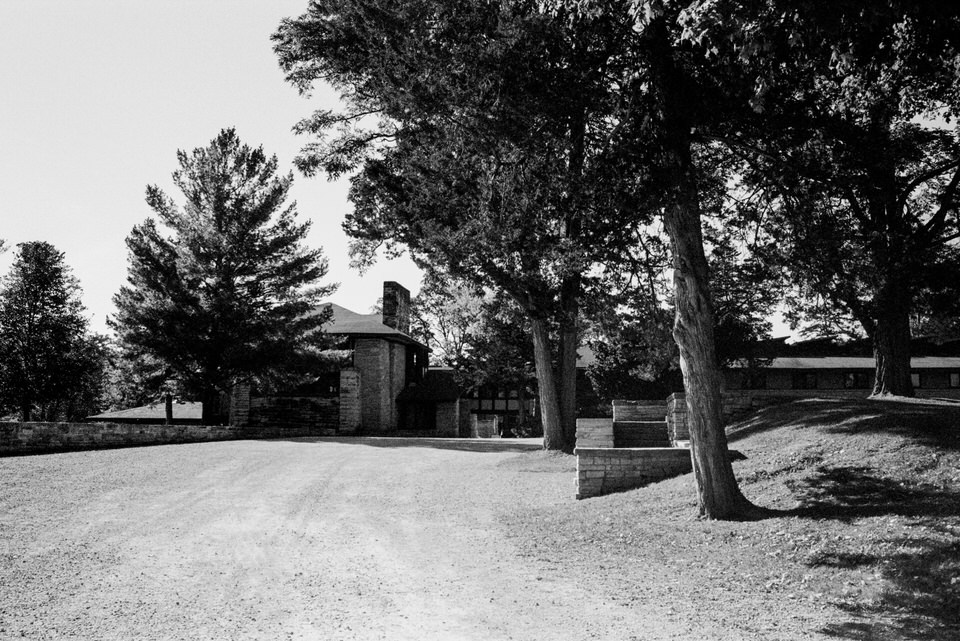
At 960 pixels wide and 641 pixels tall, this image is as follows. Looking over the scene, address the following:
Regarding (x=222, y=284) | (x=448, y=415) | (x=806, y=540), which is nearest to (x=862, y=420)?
(x=806, y=540)

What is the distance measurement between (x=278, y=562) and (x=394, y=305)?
3523 cm

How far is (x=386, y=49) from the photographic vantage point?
1388 cm

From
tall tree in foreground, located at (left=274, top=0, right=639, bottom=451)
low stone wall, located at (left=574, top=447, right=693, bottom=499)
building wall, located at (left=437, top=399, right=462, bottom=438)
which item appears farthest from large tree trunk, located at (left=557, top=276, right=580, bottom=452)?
building wall, located at (left=437, top=399, right=462, bottom=438)

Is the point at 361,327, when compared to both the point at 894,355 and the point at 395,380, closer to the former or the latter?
the point at 395,380

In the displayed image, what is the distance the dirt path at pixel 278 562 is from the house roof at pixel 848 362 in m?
42.7

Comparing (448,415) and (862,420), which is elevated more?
(862,420)

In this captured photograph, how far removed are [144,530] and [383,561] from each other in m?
3.63

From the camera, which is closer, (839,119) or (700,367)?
(700,367)

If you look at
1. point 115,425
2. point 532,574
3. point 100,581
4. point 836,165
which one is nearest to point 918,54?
point 836,165

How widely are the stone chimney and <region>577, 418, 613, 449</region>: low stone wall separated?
26797 millimetres

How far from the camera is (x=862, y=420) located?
1180 centimetres

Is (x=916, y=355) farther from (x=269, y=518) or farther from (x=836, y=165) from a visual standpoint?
(x=269, y=518)

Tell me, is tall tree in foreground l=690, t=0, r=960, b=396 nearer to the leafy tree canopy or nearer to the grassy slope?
the grassy slope

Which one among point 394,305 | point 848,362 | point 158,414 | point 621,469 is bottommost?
point 158,414
